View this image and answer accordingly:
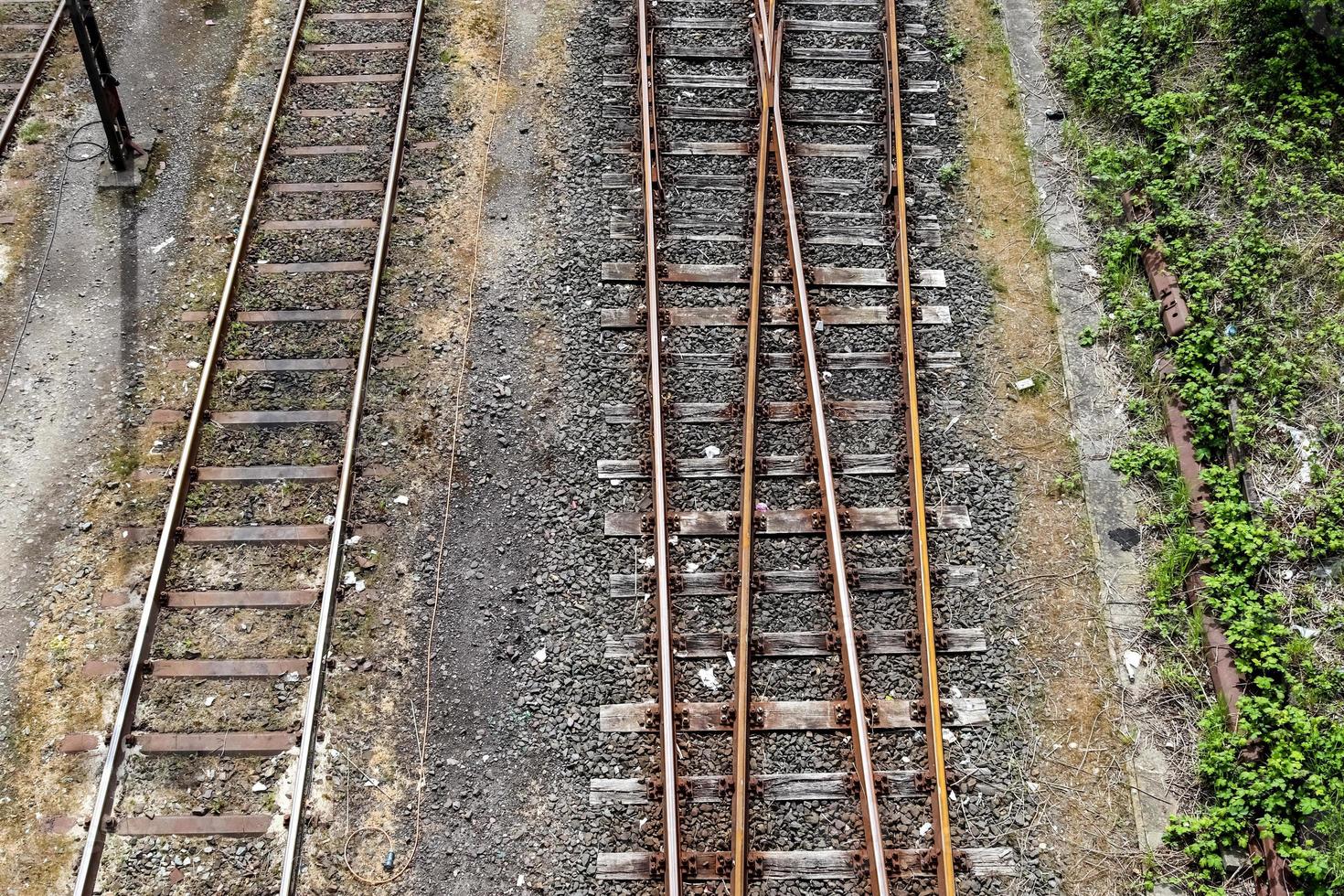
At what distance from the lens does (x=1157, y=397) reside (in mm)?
9617

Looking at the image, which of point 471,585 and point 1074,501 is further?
point 1074,501

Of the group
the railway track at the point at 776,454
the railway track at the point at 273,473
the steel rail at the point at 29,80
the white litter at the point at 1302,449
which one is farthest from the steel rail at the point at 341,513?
the white litter at the point at 1302,449

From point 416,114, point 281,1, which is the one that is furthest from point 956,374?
point 281,1

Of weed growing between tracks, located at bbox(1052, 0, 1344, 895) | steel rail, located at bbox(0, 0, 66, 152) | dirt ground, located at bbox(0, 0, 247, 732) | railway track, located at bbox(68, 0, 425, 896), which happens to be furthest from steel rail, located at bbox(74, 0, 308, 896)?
weed growing between tracks, located at bbox(1052, 0, 1344, 895)

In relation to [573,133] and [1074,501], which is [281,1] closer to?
[573,133]

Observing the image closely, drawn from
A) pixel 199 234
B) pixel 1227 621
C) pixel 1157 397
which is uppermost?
pixel 199 234

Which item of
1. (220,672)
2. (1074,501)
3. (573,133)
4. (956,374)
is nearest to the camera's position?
(220,672)

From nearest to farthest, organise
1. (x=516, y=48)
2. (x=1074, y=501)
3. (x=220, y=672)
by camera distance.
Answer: (x=220, y=672)
(x=1074, y=501)
(x=516, y=48)

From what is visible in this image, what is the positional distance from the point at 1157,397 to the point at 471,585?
20.4 ft

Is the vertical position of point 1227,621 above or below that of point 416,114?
below

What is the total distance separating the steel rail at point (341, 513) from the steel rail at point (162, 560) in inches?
49.0

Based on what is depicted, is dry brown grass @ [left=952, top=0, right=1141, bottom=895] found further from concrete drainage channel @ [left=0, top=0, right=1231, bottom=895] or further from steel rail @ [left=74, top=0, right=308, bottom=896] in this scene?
steel rail @ [left=74, top=0, right=308, bottom=896]

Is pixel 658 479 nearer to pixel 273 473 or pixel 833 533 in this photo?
pixel 833 533

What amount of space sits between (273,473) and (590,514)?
2705 millimetres
